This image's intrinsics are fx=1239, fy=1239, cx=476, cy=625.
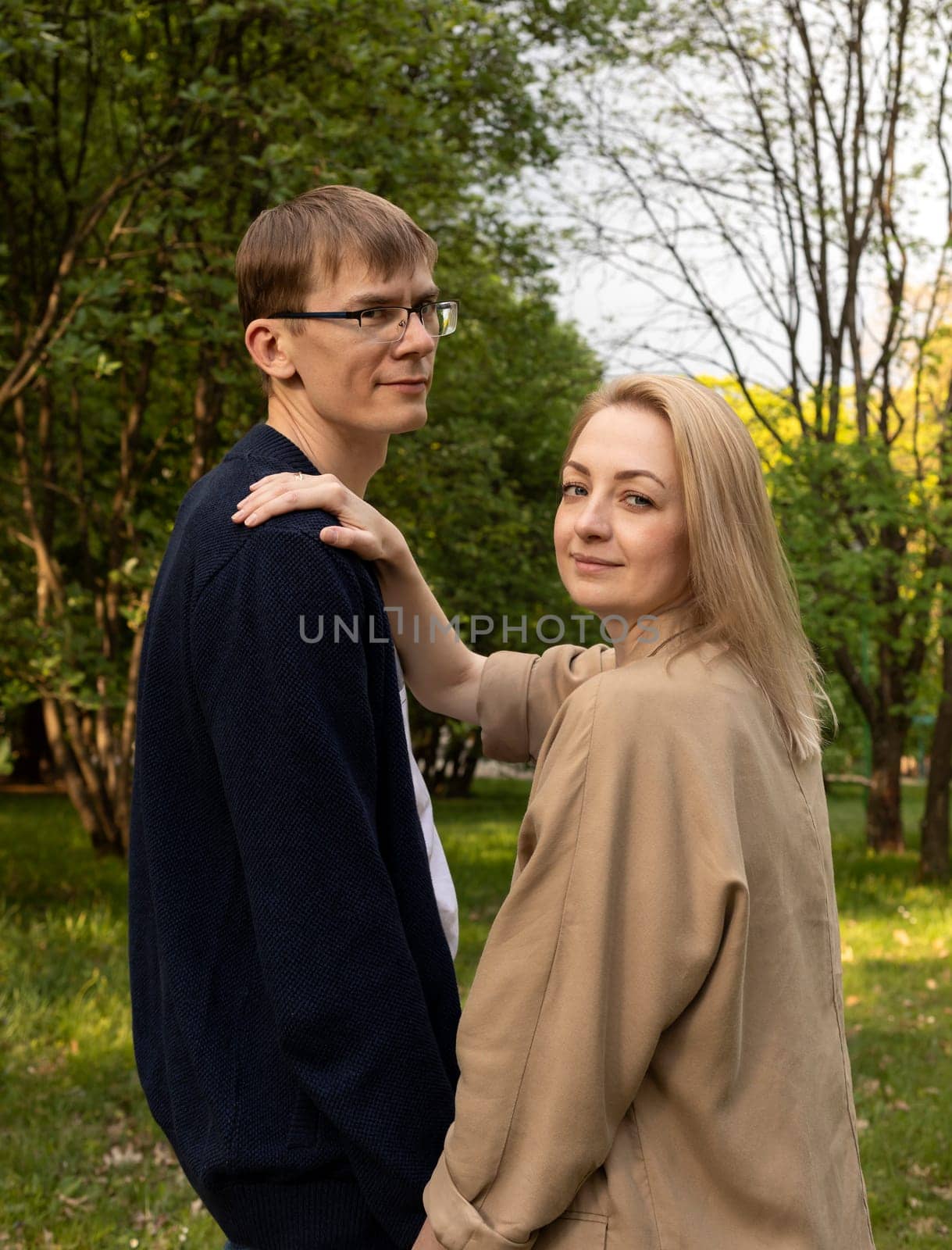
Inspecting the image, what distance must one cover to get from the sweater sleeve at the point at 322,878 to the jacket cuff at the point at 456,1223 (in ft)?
0.15

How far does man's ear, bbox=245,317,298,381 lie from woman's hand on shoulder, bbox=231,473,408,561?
0.19 meters

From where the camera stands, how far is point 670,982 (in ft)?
4.51

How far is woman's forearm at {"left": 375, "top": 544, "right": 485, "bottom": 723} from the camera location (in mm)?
1971

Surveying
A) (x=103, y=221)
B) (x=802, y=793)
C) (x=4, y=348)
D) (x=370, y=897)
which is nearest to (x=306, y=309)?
(x=370, y=897)

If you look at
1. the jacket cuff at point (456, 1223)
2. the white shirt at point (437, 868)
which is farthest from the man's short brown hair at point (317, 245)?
the jacket cuff at point (456, 1223)

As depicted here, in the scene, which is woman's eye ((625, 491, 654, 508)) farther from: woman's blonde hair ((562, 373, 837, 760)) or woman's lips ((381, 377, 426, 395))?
woman's lips ((381, 377, 426, 395))

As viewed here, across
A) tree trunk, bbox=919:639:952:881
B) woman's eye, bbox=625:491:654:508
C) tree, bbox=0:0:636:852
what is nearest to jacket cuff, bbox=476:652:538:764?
woman's eye, bbox=625:491:654:508

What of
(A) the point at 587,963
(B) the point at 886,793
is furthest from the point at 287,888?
(B) the point at 886,793

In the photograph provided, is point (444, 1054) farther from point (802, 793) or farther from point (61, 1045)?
point (61, 1045)

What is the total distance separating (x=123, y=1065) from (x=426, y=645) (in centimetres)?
417

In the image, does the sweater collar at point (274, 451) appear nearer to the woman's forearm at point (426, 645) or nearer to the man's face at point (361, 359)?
the man's face at point (361, 359)

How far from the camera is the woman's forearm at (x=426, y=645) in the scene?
1.97 m

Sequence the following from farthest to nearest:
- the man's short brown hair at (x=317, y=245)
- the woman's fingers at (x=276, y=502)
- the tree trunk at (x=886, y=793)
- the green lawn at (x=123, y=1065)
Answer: the tree trunk at (x=886, y=793) < the green lawn at (x=123, y=1065) < the man's short brown hair at (x=317, y=245) < the woman's fingers at (x=276, y=502)

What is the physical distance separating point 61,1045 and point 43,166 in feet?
23.3
